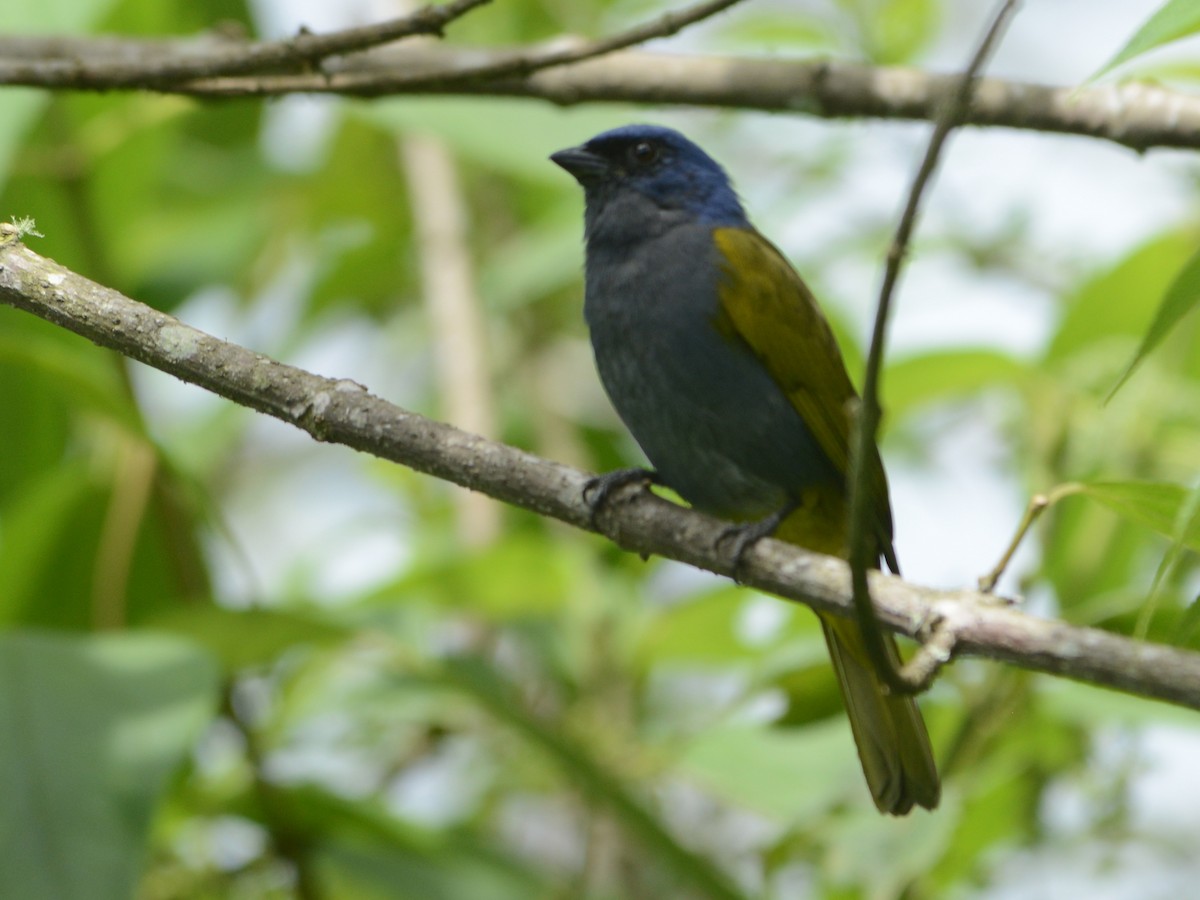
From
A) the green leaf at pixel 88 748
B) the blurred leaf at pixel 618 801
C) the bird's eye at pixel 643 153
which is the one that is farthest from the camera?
the bird's eye at pixel 643 153

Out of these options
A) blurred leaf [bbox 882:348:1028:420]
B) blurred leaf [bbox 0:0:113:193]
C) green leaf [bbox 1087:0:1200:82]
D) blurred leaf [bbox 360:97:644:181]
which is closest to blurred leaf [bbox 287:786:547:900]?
blurred leaf [bbox 882:348:1028:420]

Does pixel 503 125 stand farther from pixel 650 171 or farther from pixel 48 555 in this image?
pixel 48 555

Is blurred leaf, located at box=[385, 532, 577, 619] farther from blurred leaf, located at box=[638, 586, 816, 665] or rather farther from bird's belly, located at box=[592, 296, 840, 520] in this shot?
bird's belly, located at box=[592, 296, 840, 520]

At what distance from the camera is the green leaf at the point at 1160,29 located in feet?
5.10

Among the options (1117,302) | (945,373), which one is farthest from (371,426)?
(1117,302)

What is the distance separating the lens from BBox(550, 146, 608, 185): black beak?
12.2ft

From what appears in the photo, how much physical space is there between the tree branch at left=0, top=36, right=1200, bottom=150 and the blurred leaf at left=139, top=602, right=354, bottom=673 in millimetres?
1107

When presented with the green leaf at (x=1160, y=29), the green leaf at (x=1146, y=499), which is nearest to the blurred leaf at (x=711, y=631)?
the green leaf at (x=1146, y=499)

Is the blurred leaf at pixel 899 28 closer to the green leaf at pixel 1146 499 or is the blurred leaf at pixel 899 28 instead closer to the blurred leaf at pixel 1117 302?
the blurred leaf at pixel 1117 302

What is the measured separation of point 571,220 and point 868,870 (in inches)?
91.5

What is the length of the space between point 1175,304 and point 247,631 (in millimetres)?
2066

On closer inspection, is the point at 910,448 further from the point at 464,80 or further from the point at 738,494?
the point at 464,80

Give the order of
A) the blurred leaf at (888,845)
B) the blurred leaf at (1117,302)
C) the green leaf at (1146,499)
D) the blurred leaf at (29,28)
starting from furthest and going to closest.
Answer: the blurred leaf at (1117,302) < the blurred leaf at (29,28) < the blurred leaf at (888,845) < the green leaf at (1146,499)

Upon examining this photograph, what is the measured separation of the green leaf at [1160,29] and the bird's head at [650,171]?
215 cm
